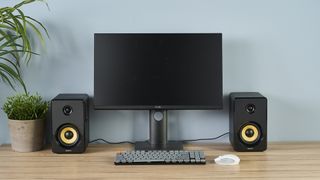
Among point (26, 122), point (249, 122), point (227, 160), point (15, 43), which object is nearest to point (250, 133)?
point (249, 122)

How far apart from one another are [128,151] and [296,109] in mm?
949

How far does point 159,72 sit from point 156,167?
0.52 meters

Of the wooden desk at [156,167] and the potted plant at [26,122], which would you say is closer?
the wooden desk at [156,167]

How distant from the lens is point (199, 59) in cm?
237

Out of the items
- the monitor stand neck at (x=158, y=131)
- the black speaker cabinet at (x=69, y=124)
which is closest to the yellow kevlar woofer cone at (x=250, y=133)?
the monitor stand neck at (x=158, y=131)

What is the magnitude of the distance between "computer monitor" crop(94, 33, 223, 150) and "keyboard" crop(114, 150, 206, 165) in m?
A: 0.17

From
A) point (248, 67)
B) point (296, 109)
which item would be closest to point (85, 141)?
point (248, 67)

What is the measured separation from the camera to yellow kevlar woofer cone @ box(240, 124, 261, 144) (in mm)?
2348

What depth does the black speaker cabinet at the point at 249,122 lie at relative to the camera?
2318 millimetres

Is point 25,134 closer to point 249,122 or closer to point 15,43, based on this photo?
point 15,43

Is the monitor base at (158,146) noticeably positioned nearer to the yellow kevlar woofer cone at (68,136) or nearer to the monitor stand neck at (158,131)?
the monitor stand neck at (158,131)

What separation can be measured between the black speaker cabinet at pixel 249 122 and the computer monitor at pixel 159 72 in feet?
0.37

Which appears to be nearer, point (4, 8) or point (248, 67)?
point (4, 8)

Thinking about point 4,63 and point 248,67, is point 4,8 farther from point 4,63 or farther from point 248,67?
point 248,67
